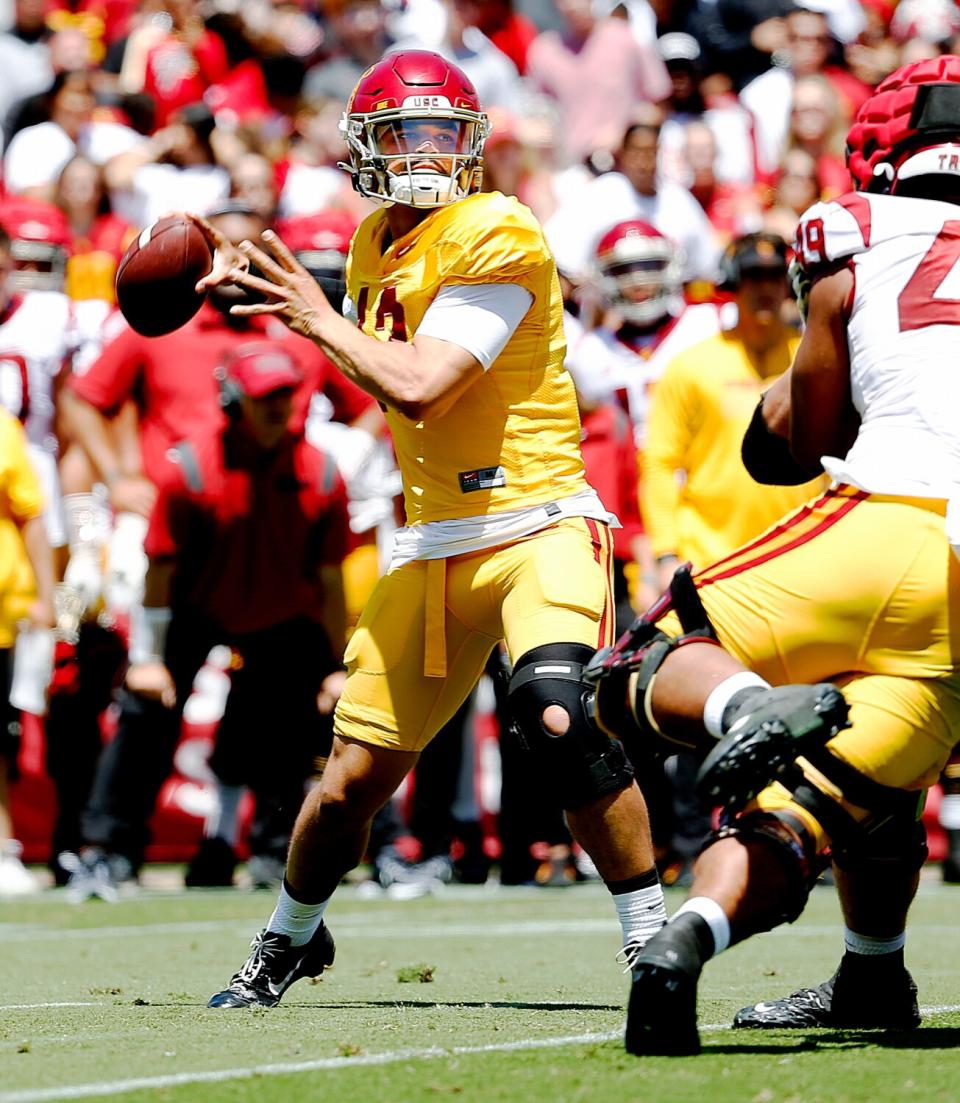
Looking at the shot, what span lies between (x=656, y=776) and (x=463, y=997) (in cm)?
366

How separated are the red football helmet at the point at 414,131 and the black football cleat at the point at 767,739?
5.80 ft

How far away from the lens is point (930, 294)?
398 centimetres

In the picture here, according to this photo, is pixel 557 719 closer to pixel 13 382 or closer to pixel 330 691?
pixel 330 691

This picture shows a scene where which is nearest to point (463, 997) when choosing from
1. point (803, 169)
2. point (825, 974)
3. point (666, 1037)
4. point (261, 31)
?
point (825, 974)

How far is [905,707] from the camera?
3.83 meters

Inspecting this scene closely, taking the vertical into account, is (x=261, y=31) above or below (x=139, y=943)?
above

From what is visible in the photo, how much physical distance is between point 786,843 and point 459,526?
1344mm

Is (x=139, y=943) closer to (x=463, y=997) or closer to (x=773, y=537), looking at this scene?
(x=463, y=997)

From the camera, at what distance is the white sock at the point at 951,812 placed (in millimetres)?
8453

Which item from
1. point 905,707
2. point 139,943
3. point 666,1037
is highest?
point 905,707

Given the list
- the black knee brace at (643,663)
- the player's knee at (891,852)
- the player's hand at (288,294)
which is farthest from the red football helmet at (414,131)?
the player's knee at (891,852)

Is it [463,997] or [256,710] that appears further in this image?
[256,710]

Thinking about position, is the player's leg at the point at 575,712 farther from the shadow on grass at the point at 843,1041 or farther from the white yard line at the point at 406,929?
the white yard line at the point at 406,929

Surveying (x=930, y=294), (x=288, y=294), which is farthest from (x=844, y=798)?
(x=288, y=294)
